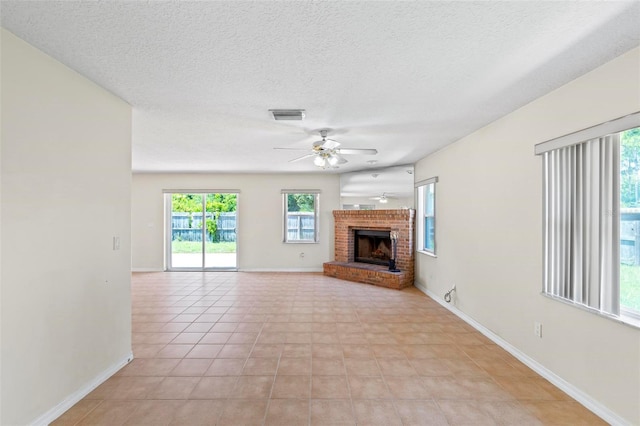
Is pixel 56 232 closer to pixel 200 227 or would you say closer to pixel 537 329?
pixel 537 329

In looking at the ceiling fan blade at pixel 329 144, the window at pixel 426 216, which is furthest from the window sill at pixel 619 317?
the window at pixel 426 216

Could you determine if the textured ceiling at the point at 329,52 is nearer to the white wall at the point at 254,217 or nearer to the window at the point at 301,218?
the white wall at the point at 254,217

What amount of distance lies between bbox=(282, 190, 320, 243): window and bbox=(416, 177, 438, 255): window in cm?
260

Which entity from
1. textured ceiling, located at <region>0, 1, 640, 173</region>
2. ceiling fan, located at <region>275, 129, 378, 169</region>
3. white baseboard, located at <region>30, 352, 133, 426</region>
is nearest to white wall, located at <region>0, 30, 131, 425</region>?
white baseboard, located at <region>30, 352, 133, 426</region>

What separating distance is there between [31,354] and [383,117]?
338cm

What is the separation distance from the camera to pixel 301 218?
721 centimetres

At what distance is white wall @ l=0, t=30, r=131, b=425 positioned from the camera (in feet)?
5.51

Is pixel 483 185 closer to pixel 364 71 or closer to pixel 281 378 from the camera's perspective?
pixel 364 71

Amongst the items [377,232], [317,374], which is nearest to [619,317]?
[317,374]

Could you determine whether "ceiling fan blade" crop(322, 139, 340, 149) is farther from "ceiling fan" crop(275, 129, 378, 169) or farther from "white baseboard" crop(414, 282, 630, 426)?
"white baseboard" crop(414, 282, 630, 426)

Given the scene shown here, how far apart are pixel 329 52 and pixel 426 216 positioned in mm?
4211

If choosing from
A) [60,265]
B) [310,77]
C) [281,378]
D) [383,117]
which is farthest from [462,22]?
[60,265]

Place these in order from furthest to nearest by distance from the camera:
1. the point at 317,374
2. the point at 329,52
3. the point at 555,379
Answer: the point at 317,374
the point at 555,379
the point at 329,52

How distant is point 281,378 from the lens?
8.01 feet
